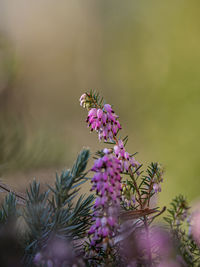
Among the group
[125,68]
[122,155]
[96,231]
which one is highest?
[125,68]

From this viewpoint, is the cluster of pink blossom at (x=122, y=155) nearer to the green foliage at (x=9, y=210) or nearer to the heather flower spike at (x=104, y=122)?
the heather flower spike at (x=104, y=122)

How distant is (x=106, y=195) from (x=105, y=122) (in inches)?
5.8

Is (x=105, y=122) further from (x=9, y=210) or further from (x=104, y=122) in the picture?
(x=9, y=210)

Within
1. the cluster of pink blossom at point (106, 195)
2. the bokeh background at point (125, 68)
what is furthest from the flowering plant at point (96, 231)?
the bokeh background at point (125, 68)

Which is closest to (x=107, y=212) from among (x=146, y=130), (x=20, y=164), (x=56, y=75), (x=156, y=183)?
(x=156, y=183)

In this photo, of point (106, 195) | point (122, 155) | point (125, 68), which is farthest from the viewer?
point (125, 68)

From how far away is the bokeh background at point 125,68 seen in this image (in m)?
3.29

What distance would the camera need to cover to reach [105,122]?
1.63 feet

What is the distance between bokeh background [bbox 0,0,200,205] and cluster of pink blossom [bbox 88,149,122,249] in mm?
2271

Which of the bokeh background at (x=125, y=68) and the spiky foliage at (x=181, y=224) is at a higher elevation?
the bokeh background at (x=125, y=68)

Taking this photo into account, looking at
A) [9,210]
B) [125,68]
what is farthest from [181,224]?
[125,68]

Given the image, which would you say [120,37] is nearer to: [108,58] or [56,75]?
[108,58]

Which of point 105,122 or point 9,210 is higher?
point 105,122

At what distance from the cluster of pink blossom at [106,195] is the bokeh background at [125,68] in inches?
89.4
